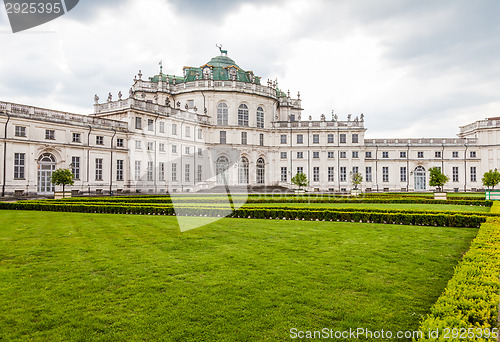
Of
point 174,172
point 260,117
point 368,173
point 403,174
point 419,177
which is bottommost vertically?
point 419,177

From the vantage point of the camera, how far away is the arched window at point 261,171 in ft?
191

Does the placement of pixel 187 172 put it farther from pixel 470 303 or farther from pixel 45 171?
pixel 470 303

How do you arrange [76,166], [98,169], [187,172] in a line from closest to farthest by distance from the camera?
[76,166] → [98,169] → [187,172]

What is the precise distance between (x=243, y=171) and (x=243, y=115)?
9.38m

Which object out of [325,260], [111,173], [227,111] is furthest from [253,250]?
[227,111]

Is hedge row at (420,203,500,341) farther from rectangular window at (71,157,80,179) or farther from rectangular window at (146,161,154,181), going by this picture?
rectangular window at (146,161,154,181)

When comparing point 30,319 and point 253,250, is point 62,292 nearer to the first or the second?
point 30,319

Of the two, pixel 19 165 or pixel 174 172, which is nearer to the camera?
pixel 19 165

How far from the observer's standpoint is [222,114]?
2222 inches

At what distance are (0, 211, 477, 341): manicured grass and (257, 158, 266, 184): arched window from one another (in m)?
45.1

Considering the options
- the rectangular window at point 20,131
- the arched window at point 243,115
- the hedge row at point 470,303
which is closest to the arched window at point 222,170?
the arched window at point 243,115

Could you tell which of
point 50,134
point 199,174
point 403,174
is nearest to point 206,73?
point 199,174

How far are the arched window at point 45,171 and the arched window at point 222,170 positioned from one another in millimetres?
24689

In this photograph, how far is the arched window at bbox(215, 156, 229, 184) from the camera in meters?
55.1
